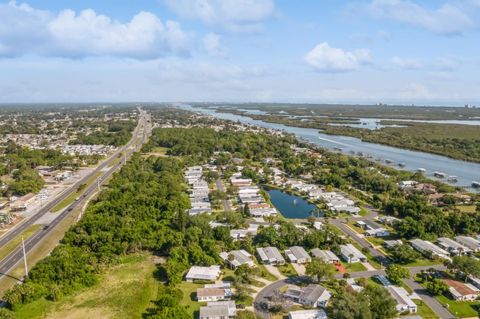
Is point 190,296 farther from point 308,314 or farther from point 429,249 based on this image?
point 429,249

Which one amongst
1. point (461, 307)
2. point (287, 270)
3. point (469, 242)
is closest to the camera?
point (461, 307)

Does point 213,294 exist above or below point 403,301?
below

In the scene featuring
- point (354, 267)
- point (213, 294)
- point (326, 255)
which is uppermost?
point (326, 255)

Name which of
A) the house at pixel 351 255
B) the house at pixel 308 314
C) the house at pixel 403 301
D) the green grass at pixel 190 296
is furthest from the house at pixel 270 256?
the house at pixel 403 301

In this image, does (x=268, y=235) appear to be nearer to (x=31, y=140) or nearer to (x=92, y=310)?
(x=92, y=310)

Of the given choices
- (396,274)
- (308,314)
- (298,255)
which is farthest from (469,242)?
(308,314)

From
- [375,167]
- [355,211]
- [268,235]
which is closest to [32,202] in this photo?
[268,235]

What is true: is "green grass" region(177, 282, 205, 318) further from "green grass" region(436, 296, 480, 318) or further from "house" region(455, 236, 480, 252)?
"house" region(455, 236, 480, 252)
